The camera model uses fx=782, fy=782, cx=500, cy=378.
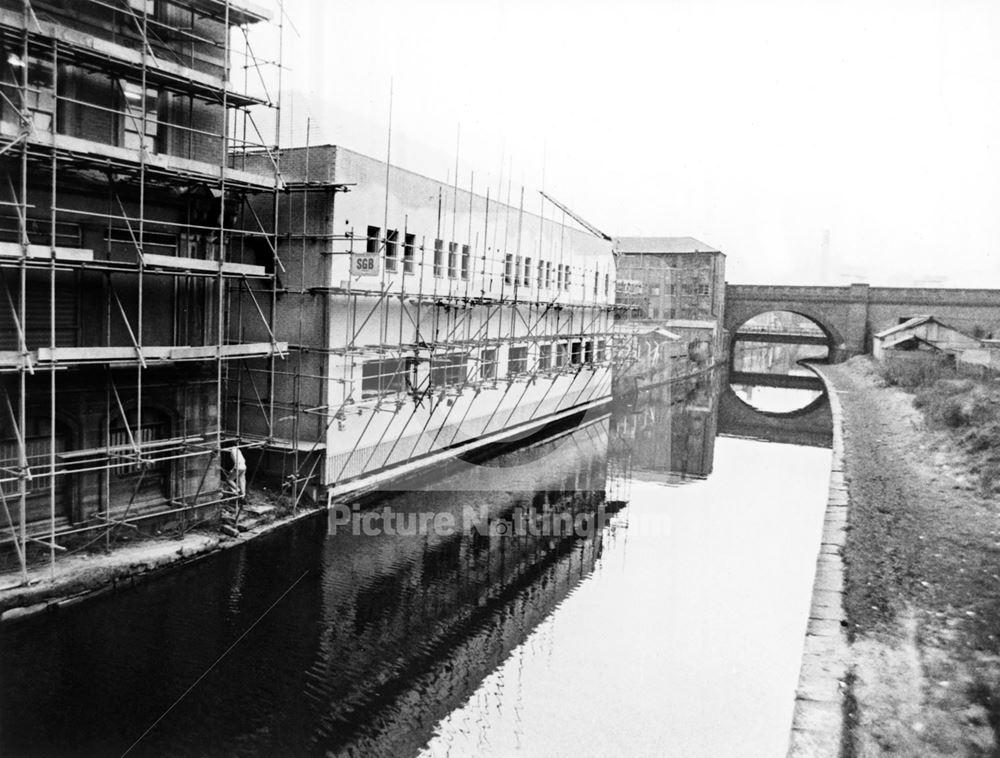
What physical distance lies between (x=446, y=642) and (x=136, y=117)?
9.02 meters

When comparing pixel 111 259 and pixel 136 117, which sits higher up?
pixel 136 117

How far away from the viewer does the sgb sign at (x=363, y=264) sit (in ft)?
47.2

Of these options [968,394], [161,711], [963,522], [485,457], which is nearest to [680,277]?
[968,394]

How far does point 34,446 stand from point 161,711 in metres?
5.01

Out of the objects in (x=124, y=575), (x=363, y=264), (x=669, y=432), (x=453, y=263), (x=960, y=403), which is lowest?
(x=124, y=575)

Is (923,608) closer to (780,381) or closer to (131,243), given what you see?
(131,243)

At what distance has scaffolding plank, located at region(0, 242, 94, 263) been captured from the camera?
9625 millimetres

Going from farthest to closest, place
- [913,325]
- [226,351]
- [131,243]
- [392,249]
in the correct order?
[913,325]
[392,249]
[226,351]
[131,243]

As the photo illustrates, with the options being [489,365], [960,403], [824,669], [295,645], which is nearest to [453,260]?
[489,365]

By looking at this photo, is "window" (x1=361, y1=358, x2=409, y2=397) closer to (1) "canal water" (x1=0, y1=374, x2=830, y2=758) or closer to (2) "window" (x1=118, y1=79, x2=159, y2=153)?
(1) "canal water" (x1=0, y1=374, x2=830, y2=758)

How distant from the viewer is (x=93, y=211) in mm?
11547

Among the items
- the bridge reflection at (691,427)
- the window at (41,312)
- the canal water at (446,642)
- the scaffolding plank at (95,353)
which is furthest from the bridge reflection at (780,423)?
the window at (41,312)

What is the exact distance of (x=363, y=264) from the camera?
14398mm

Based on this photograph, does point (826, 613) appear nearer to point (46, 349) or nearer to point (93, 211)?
point (46, 349)
